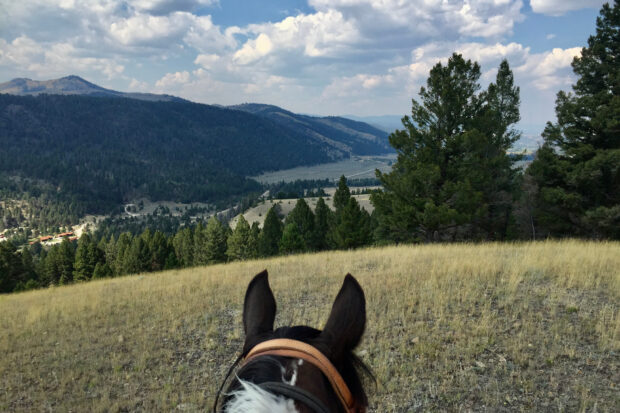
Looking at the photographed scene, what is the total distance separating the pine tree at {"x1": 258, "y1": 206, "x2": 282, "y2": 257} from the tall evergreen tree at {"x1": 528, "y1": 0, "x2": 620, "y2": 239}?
2948cm

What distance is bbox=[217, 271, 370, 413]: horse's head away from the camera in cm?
99

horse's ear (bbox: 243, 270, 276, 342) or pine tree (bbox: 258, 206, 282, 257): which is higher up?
horse's ear (bbox: 243, 270, 276, 342)

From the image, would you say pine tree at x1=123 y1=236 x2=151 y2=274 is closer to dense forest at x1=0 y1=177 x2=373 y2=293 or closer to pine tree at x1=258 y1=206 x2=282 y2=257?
dense forest at x1=0 y1=177 x2=373 y2=293

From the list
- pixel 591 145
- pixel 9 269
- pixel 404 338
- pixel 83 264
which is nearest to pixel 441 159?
pixel 591 145

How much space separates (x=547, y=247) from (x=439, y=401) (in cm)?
866

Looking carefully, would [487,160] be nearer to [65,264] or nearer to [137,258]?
[137,258]

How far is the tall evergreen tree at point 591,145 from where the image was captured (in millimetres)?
14750

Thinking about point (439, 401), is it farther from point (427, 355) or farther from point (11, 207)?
point (11, 207)

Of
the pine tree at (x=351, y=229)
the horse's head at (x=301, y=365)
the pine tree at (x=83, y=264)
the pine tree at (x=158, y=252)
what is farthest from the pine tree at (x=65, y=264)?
the horse's head at (x=301, y=365)

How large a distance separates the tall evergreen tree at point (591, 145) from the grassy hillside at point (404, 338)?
24.1 feet

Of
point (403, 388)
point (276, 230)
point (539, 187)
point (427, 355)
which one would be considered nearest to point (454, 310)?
point (427, 355)

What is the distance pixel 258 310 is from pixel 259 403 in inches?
28.3

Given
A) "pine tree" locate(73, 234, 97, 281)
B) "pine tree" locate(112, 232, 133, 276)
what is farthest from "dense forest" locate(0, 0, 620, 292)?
"pine tree" locate(73, 234, 97, 281)

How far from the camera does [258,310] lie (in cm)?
163
